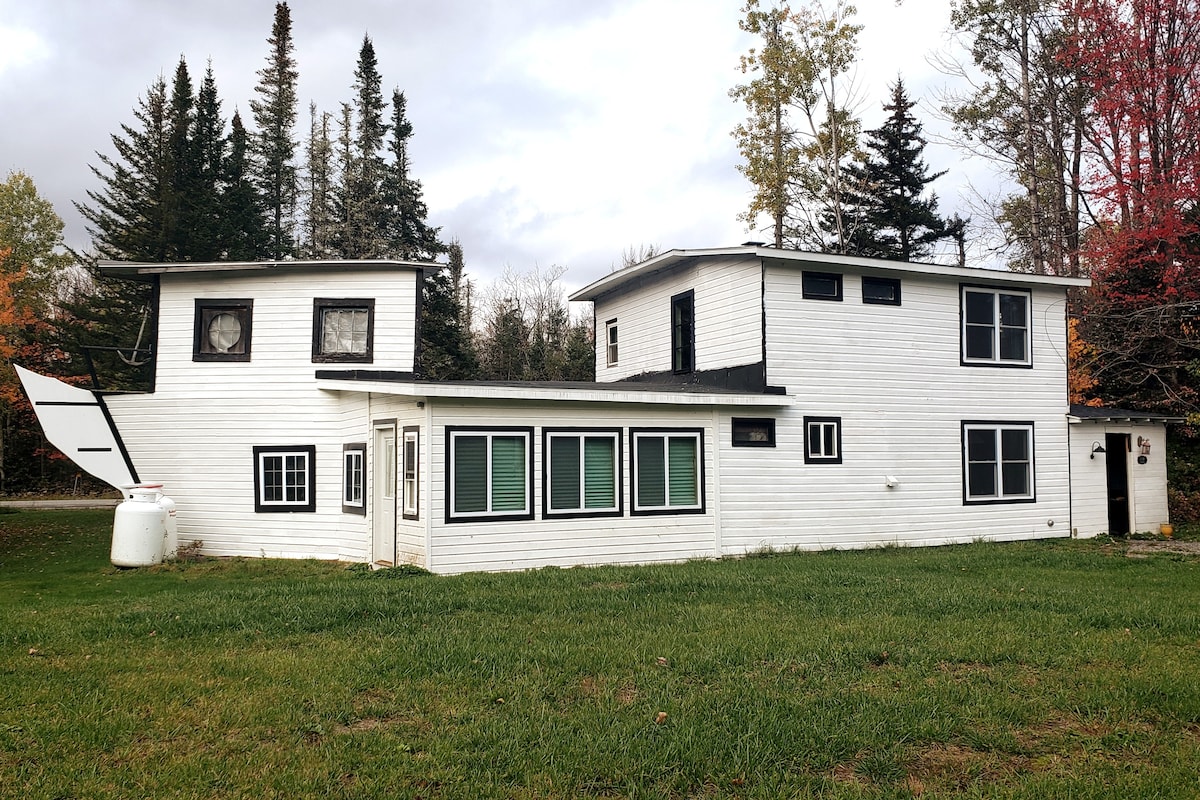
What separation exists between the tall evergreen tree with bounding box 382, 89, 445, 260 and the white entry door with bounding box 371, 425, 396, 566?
2082 centimetres

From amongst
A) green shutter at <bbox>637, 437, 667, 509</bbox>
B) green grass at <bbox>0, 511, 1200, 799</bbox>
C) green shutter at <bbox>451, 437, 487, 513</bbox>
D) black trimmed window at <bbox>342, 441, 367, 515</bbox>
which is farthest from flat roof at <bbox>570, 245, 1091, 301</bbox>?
green grass at <bbox>0, 511, 1200, 799</bbox>

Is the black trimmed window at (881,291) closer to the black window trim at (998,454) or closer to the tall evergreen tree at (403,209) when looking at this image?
the black window trim at (998,454)

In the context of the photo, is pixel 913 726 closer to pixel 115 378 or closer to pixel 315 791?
pixel 315 791

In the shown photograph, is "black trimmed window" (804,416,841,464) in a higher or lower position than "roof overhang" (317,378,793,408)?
lower

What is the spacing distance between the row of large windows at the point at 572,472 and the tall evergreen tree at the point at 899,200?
21.4 meters

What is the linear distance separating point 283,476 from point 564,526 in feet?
17.7

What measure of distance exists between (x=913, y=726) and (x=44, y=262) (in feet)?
131

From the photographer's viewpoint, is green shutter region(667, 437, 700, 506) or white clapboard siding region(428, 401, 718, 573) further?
green shutter region(667, 437, 700, 506)

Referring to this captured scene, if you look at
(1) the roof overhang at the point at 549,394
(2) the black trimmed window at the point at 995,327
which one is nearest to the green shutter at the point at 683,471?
(1) the roof overhang at the point at 549,394

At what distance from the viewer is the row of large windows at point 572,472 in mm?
13109

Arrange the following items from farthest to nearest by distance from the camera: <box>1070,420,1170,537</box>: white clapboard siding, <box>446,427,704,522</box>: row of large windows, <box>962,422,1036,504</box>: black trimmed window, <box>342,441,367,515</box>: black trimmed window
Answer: <box>1070,420,1170,537</box>: white clapboard siding
<box>962,422,1036,504</box>: black trimmed window
<box>342,441,367,515</box>: black trimmed window
<box>446,427,704,522</box>: row of large windows

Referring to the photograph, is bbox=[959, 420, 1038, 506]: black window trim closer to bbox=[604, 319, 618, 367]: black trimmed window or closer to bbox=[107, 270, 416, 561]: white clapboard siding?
bbox=[604, 319, 618, 367]: black trimmed window

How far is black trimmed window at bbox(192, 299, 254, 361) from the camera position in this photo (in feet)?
52.5

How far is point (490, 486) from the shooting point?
1326cm
